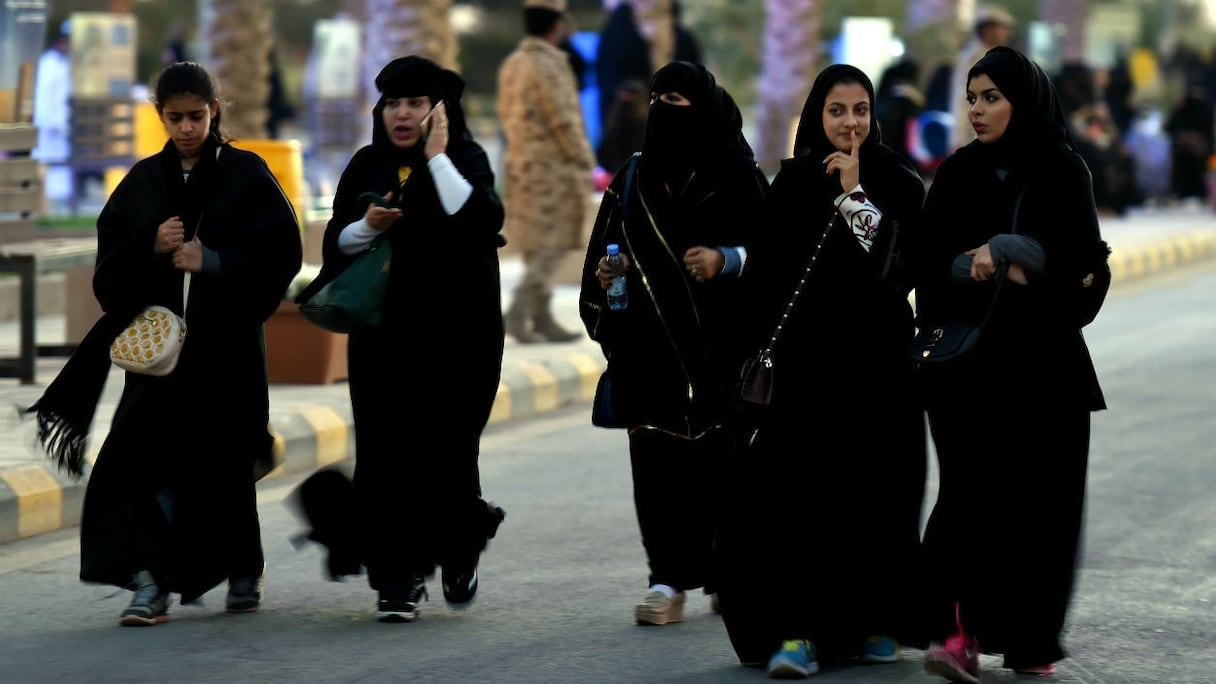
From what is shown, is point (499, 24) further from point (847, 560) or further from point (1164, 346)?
point (847, 560)

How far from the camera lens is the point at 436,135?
6496 millimetres

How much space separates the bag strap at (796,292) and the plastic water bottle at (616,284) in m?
0.64

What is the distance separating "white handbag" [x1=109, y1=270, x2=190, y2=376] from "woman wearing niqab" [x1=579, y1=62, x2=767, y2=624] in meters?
1.11

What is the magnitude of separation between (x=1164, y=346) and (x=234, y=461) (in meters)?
8.68

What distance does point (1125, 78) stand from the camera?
30.6m

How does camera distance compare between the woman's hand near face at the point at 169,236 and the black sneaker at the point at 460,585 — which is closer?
the woman's hand near face at the point at 169,236

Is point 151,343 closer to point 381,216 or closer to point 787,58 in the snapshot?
point 381,216

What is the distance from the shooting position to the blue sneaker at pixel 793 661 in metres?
5.70

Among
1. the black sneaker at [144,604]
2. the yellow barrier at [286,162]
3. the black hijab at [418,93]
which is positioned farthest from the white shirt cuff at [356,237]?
the yellow barrier at [286,162]

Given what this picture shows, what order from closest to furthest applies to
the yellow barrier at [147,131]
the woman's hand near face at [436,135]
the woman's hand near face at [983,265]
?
1. the woman's hand near face at [983,265]
2. the woman's hand near face at [436,135]
3. the yellow barrier at [147,131]

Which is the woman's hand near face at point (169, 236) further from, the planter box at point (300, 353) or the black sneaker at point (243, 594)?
the planter box at point (300, 353)

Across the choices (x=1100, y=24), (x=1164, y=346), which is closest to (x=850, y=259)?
(x=1164, y=346)

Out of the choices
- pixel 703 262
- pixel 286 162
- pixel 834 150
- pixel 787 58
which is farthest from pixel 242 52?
pixel 834 150

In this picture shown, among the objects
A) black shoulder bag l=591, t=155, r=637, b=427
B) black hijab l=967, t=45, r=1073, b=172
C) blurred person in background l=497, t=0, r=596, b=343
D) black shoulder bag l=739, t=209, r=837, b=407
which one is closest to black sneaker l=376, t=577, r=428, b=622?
black shoulder bag l=591, t=155, r=637, b=427
